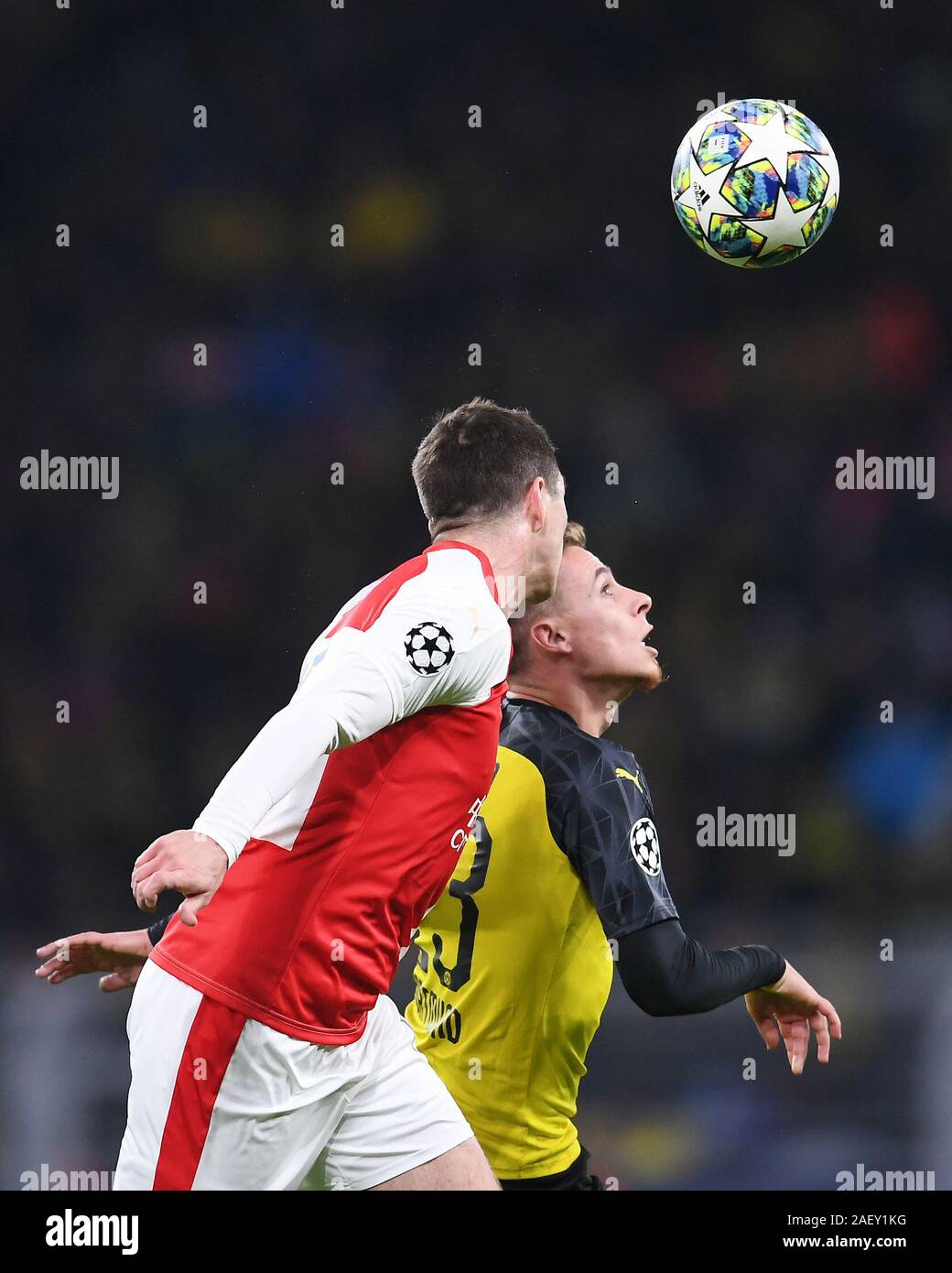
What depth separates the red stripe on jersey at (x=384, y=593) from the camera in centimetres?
232

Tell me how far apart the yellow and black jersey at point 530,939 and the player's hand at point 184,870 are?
3.33 feet

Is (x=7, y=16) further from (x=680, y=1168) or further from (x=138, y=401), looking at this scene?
(x=680, y=1168)

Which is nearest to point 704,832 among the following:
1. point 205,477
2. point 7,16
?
point 205,477

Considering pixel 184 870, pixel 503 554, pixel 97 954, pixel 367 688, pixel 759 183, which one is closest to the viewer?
pixel 184 870

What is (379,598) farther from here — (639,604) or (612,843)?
(639,604)

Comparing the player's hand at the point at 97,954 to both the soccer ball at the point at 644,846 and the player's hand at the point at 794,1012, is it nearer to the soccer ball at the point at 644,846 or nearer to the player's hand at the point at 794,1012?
the soccer ball at the point at 644,846

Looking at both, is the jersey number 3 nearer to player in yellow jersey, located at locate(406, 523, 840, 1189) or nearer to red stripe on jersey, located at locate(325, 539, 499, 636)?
player in yellow jersey, located at locate(406, 523, 840, 1189)

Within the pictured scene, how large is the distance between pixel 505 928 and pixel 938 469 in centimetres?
498

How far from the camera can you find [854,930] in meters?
5.99

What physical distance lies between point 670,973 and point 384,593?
35.7 inches

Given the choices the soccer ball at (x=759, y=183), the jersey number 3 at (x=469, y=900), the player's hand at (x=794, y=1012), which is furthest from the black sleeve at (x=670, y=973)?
the soccer ball at (x=759, y=183)

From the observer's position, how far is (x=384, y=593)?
7.72 ft

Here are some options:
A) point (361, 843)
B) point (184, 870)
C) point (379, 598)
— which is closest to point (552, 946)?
point (361, 843)

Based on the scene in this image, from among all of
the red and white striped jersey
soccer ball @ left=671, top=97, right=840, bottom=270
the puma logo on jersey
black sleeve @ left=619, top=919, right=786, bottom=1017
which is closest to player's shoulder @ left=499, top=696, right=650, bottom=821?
the puma logo on jersey
